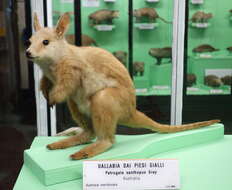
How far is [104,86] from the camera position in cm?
150

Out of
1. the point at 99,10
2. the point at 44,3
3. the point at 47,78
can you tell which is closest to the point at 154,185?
the point at 47,78

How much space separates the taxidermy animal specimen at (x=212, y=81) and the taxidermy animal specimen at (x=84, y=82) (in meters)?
1.39

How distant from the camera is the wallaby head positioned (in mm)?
1358

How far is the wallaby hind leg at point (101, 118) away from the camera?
56.7 inches

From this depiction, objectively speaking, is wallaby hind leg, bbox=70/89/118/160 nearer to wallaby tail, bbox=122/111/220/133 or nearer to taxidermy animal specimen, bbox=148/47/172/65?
wallaby tail, bbox=122/111/220/133

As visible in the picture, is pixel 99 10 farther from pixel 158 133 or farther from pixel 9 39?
pixel 158 133

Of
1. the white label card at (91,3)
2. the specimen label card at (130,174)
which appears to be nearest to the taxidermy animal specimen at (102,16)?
the white label card at (91,3)

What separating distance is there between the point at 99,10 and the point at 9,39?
0.71 meters

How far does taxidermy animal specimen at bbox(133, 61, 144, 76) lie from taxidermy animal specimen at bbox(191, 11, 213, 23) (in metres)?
0.51

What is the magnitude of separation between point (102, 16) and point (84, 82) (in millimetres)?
1144

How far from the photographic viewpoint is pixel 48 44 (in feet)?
4.59

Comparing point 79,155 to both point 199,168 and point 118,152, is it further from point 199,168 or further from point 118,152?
point 199,168

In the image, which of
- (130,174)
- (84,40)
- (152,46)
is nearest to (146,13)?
(152,46)

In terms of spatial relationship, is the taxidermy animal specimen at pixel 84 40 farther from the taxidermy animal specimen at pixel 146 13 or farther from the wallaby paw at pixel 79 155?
the wallaby paw at pixel 79 155
